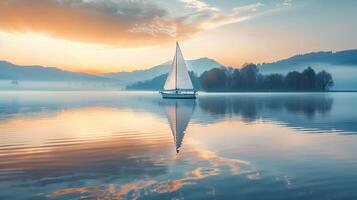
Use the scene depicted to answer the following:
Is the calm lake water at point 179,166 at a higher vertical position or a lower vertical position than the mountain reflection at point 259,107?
higher

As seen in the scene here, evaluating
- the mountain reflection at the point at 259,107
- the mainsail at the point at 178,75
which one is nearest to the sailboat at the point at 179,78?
the mainsail at the point at 178,75

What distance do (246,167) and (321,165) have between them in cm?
420

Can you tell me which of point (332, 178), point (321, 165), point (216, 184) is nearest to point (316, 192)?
point (332, 178)

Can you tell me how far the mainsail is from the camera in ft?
364

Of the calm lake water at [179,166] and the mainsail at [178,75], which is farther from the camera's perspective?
the mainsail at [178,75]

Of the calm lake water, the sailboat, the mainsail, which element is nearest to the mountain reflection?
the sailboat

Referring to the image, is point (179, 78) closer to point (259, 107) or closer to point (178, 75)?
point (178, 75)

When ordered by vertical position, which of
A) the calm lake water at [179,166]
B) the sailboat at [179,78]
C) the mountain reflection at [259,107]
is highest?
the sailboat at [179,78]

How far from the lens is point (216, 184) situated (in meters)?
14.1

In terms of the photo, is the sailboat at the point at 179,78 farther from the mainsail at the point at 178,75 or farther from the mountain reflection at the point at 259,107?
the mountain reflection at the point at 259,107

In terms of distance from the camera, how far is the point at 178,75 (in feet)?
367

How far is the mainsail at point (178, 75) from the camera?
364 ft

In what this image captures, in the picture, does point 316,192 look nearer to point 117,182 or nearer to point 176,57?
point 117,182

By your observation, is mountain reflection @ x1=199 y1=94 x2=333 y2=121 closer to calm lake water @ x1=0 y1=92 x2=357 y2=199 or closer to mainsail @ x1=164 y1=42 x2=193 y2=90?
mainsail @ x1=164 y1=42 x2=193 y2=90
